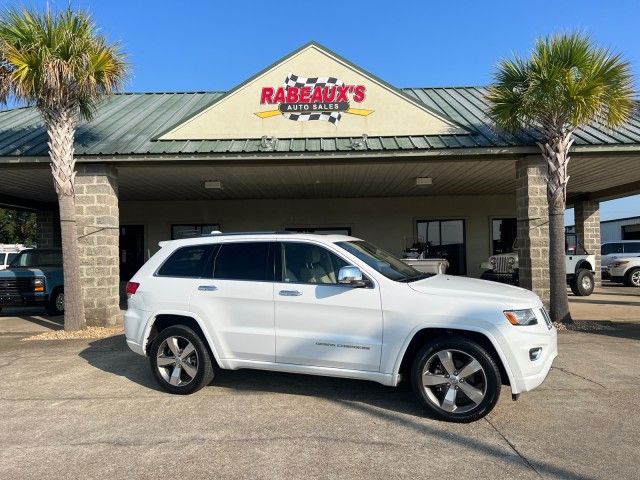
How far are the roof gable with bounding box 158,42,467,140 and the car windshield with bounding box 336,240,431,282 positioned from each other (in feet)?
17.2

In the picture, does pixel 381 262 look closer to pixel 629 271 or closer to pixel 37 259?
pixel 37 259

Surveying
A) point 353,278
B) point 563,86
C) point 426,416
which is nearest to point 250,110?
point 563,86

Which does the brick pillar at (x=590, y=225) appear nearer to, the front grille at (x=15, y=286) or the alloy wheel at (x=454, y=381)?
the alloy wheel at (x=454, y=381)

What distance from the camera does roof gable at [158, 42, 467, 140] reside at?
10320 mm

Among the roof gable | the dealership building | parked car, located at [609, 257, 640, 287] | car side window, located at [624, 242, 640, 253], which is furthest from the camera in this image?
car side window, located at [624, 242, 640, 253]

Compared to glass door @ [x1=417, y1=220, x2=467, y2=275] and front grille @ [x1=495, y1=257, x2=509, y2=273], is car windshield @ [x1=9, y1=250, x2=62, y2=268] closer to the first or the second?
glass door @ [x1=417, y1=220, x2=467, y2=275]

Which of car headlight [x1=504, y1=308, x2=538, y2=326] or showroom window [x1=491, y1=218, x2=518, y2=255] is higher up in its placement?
showroom window [x1=491, y1=218, x2=518, y2=255]

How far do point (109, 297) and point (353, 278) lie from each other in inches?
282

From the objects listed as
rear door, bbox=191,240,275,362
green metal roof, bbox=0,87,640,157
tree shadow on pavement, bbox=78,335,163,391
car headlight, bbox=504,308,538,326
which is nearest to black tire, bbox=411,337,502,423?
car headlight, bbox=504,308,538,326

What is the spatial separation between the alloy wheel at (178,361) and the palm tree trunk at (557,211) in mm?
6891

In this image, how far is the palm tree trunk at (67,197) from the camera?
30.0 ft

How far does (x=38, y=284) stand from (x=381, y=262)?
10.3 meters

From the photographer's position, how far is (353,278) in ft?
15.3

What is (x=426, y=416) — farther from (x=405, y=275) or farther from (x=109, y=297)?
(x=109, y=297)
